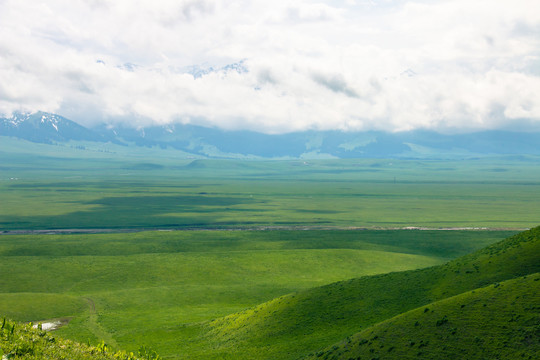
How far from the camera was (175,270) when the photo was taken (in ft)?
Answer: 348

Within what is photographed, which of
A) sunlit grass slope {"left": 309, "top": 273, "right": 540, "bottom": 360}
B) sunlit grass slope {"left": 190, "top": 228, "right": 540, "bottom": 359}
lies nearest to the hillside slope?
sunlit grass slope {"left": 309, "top": 273, "right": 540, "bottom": 360}

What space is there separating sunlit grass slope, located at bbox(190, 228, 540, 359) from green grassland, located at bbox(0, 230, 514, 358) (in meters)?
5.49

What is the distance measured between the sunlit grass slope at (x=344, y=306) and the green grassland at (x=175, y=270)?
5.49 m

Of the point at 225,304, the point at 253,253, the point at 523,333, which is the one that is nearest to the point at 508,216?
the point at 253,253

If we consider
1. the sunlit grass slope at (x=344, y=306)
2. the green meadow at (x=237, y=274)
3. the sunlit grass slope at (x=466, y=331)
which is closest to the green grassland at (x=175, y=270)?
the green meadow at (x=237, y=274)

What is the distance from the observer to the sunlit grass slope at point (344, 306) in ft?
168

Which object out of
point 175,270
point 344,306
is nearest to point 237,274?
point 175,270

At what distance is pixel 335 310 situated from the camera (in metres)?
57.1

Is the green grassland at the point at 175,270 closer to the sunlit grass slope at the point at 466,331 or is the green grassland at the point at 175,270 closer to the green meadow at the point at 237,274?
the green meadow at the point at 237,274

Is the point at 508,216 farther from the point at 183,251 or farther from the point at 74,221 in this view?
the point at 74,221

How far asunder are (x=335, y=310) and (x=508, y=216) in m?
160

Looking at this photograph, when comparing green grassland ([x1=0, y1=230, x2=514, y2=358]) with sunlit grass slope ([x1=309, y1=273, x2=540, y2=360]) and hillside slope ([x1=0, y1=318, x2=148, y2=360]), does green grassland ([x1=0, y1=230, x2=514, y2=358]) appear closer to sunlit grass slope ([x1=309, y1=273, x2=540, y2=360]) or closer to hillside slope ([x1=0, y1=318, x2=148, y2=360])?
sunlit grass slope ([x1=309, y1=273, x2=540, y2=360])

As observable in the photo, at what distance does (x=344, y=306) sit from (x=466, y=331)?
2300 cm

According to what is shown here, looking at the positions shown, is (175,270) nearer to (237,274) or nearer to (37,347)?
(237,274)
